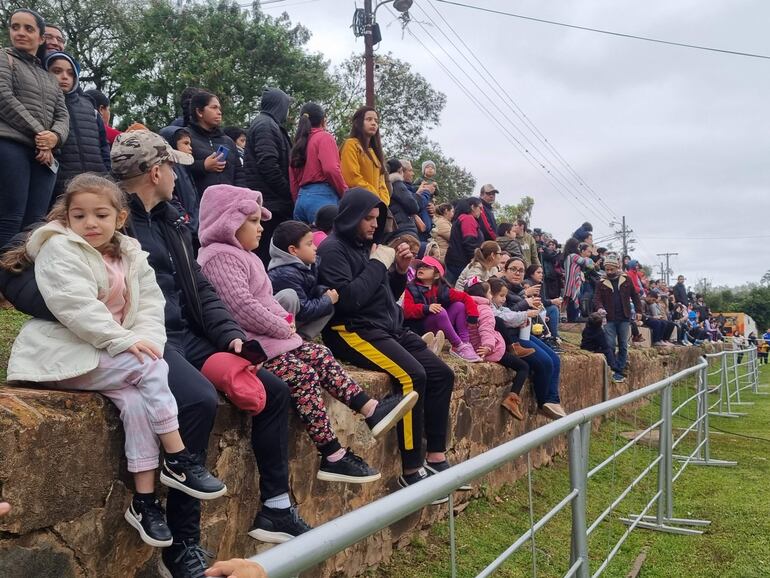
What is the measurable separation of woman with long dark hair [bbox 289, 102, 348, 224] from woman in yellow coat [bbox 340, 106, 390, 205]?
0.22 m

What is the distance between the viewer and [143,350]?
2428 millimetres

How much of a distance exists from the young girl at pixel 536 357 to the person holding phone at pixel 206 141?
2.68 meters

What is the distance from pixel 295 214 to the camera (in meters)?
5.61

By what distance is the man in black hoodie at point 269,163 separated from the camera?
5645mm

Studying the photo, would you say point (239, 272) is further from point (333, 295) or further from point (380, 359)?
point (380, 359)

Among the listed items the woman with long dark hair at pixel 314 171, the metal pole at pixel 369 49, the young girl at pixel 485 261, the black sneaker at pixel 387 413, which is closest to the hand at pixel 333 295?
the black sneaker at pixel 387 413

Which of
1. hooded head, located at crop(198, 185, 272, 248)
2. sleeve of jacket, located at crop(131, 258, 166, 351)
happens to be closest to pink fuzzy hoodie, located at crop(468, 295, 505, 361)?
hooded head, located at crop(198, 185, 272, 248)

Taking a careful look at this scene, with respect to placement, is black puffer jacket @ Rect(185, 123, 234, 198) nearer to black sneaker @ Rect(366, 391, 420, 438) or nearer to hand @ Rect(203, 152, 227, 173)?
hand @ Rect(203, 152, 227, 173)

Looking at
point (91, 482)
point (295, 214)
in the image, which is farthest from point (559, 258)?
point (91, 482)

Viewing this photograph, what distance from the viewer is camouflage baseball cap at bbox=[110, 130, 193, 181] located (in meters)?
2.96

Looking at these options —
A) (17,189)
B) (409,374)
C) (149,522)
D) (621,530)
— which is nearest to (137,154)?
(17,189)

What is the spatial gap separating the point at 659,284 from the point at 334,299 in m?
19.4

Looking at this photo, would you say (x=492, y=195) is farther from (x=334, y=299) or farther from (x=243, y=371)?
(x=243, y=371)

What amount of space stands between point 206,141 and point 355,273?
191cm
